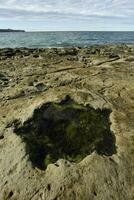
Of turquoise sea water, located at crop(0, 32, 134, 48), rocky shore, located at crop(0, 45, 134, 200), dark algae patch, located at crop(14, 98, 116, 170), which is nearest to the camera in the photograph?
rocky shore, located at crop(0, 45, 134, 200)

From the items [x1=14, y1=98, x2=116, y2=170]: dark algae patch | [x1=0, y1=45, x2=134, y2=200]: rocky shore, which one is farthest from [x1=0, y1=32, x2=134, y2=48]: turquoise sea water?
[x1=14, y1=98, x2=116, y2=170]: dark algae patch

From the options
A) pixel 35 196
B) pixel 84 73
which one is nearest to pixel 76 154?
pixel 35 196

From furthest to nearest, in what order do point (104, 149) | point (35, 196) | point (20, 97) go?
point (20, 97) < point (104, 149) < point (35, 196)

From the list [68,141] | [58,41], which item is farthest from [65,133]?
[58,41]

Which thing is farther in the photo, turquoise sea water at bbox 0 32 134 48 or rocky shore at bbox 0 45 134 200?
turquoise sea water at bbox 0 32 134 48

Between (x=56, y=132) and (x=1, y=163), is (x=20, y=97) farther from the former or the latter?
(x=1, y=163)

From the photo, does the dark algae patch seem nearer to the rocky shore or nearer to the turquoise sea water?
the rocky shore

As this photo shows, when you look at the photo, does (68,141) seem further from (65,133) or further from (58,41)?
(58,41)
